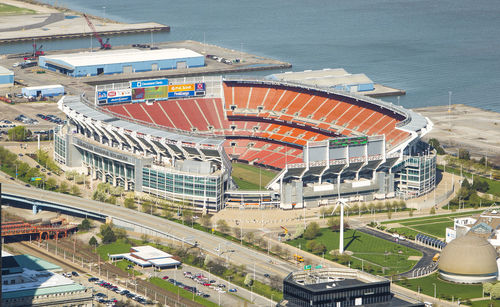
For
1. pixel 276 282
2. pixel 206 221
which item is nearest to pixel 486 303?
pixel 276 282

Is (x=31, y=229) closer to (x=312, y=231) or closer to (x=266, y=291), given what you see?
(x=266, y=291)

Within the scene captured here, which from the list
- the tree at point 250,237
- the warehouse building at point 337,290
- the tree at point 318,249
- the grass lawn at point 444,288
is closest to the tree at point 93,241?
the tree at point 250,237

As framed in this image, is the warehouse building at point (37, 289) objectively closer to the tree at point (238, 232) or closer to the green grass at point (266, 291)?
the green grass at point (266, 291)

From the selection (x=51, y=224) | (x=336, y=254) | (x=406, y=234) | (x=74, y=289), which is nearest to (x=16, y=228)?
(x=51, y=224)

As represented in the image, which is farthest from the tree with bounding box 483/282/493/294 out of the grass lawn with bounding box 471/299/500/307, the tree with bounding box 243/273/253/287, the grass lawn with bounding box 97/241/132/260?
the grass lawn with bounding box 97/241/132/260

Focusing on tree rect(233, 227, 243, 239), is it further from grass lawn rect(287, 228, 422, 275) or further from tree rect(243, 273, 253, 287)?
tree rect(243, 273, 253, 287)
